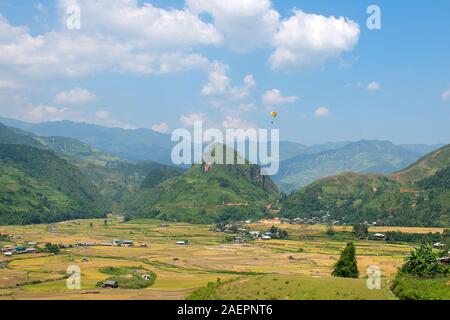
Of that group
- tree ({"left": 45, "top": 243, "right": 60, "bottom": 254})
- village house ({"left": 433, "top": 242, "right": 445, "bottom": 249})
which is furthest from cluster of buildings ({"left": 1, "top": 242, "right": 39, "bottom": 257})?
village house ({"left": 433, "top": 242, "right": 445, "bottom": 249})

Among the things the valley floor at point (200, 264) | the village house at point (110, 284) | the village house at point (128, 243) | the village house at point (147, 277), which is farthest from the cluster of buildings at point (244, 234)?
the village house at point (110, 284)

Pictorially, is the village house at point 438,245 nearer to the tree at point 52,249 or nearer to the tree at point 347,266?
the tree at point 347,266

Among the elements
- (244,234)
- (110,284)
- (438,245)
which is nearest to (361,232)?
(438,245)

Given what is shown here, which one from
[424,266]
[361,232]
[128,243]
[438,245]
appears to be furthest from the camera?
[361,232]

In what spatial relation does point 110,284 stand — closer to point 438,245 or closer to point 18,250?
point 18,250
